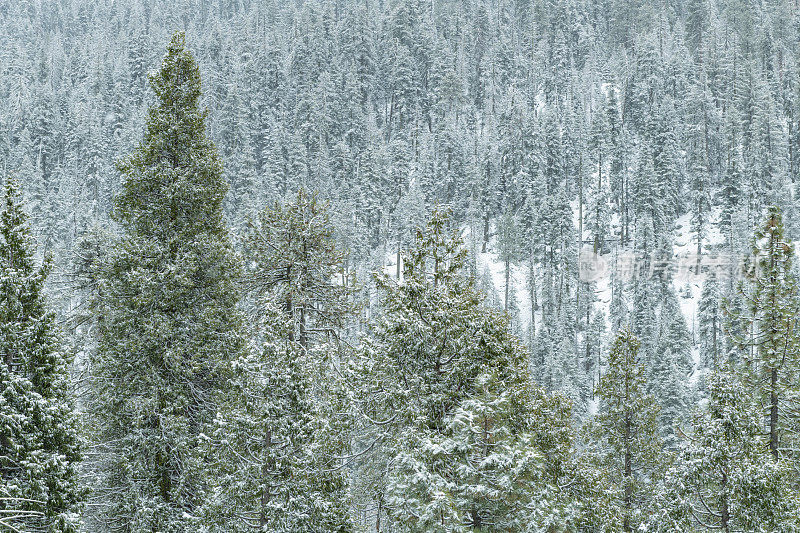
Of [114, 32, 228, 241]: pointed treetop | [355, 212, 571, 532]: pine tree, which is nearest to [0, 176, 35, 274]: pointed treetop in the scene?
[114, 32, 228, 241]: pointed treetop

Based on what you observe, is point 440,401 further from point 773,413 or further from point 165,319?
point 773,413

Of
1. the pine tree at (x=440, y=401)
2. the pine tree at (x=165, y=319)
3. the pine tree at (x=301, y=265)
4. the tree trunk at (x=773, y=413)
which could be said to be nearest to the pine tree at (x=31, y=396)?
the pine tree at (x=165, y=319)

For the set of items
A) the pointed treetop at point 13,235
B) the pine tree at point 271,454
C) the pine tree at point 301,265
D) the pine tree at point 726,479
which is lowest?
the pine tree at point 726,479

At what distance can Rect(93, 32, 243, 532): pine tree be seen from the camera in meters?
13.1

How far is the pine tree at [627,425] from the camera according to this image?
20.2 metres

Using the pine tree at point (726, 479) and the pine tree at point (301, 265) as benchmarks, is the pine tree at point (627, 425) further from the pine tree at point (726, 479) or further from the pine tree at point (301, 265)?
the pine tree at point (301, 265)

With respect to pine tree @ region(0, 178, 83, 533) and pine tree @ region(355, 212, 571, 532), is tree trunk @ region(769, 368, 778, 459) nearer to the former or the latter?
pine tree @ region(355, 212, 571, 532)

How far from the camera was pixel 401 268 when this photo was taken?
8481cm

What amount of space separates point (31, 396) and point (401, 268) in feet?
243

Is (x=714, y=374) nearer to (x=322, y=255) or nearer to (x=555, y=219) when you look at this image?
(x=322, y=255)

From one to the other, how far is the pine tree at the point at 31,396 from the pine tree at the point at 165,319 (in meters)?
1.43

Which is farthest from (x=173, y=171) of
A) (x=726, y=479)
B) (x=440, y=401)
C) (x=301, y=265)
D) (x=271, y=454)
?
(x=726, y=479)

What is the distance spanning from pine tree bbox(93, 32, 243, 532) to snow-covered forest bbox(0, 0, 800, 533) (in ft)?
0.25

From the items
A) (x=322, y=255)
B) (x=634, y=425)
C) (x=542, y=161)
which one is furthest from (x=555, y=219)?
(x=322, y=255)
